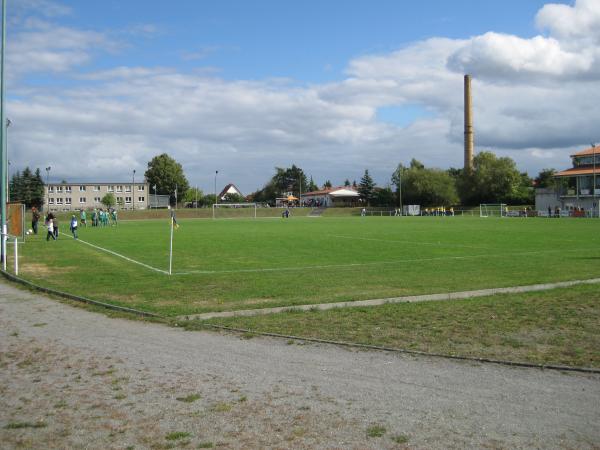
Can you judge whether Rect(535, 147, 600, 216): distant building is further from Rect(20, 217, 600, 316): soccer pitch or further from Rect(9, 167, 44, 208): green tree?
Rect(9, 167, 44, 208): green tree

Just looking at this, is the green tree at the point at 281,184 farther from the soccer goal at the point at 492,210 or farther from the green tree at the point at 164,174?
the soccer goal at the point at 492,210

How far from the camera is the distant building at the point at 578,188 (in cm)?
8831

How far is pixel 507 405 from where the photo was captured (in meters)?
5.70

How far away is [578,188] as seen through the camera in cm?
9075

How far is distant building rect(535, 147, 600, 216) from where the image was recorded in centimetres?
8831

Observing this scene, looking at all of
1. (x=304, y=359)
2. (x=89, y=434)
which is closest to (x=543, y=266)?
(x=304, y=359)

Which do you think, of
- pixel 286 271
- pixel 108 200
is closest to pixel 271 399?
pixel 286 271

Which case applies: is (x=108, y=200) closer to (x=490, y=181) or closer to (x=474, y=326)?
(x=490, y=181)

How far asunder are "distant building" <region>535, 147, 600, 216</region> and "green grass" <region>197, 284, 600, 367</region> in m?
82.2

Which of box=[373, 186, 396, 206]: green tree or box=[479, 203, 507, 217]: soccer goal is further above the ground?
box=[373, 186, 396, 206]: green tree

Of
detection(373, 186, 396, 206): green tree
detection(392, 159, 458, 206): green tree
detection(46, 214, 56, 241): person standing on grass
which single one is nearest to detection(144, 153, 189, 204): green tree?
detection(373, 186, 396, 206): green tree

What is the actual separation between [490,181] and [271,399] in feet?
364

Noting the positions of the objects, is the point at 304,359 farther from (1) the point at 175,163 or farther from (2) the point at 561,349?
(1) the point at 175,163

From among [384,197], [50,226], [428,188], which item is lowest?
[50,226]
